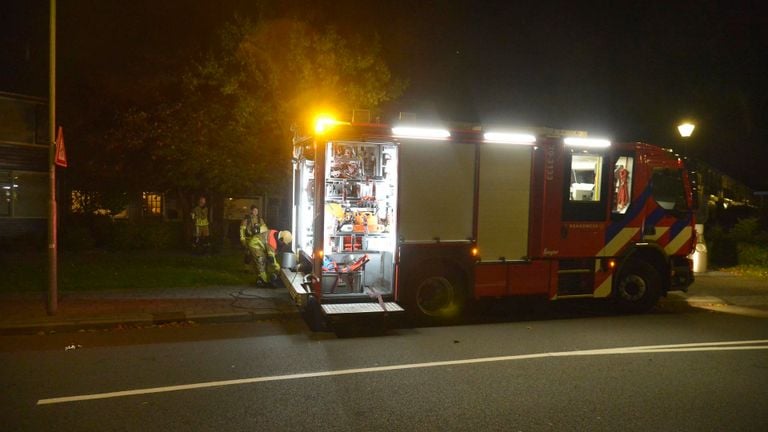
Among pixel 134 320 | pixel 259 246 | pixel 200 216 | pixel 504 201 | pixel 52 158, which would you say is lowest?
pixel 134 320

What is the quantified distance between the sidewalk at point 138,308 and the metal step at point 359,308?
1333mm

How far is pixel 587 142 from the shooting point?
933 cm

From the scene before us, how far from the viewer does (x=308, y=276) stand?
845 centimetres

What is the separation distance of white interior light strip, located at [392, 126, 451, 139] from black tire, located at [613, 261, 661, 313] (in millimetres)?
4076

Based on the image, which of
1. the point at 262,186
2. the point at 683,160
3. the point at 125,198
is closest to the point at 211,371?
the point at 683,160

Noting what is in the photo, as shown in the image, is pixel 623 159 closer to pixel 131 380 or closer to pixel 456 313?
pixel 456 313

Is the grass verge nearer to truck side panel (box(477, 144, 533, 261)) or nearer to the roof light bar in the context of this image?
truck side panel (box(477, 144, 533, 261))

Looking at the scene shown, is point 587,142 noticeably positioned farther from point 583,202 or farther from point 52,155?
point 52,155

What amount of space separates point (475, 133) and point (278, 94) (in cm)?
499

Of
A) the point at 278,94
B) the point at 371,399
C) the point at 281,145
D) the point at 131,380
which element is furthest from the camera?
the point at 281,145

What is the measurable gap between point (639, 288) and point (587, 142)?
8.95 feet

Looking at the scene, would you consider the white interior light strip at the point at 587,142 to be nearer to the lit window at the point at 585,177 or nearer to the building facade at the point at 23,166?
the lit window at the point at 585,177

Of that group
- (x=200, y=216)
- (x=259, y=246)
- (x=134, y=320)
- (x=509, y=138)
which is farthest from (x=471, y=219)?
(x=200, y=216)

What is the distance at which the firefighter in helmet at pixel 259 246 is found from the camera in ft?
35.8
